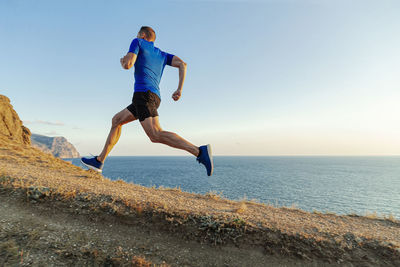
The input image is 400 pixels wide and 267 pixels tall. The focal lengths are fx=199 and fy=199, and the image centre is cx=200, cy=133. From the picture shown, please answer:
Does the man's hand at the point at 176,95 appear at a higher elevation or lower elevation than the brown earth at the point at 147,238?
higher

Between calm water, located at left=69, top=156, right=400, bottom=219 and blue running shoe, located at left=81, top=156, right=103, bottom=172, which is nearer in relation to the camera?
blue running shoe, located at left=81, top=156, right=103, bottom=172

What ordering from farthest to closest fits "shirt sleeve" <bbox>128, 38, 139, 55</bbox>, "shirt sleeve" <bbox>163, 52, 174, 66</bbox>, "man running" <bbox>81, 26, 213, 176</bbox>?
"shirt sleeve" <bbox>163, 52, 174, 66</bbox> → "man running" <bbox>81, 26, 213, 176</bbox> → "shirt sleeve" <bbox>128, 38, 139, 55</bbox>

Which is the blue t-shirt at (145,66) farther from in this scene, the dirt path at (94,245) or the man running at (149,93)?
the dirt path at (94,245)

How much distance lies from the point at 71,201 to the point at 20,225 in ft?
2.41

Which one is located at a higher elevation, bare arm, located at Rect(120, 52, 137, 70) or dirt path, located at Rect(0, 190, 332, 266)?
bare arm, located at Rect(120, 52, 137, 70)

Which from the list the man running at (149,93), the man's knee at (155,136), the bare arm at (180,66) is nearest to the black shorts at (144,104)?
the man running at (149,93)

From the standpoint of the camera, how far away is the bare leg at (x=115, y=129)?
13.1ft

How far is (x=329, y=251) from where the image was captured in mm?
2938

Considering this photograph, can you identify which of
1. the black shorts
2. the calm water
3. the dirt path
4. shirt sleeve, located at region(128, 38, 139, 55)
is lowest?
the calm water

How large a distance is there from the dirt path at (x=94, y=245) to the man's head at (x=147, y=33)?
333cm

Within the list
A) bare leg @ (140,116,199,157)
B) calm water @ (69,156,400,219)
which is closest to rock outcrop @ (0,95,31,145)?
calm water @ (69,156,400,219)

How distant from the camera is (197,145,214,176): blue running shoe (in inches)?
147

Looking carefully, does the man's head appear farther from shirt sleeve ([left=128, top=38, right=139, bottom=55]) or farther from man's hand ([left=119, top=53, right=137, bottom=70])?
man's hand ([left=119, top=53, right=137, bottom=70])

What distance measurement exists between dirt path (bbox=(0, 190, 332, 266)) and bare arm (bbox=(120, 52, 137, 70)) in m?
2.47
